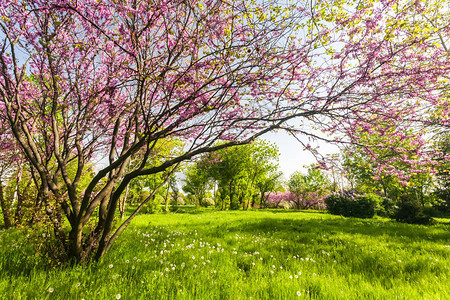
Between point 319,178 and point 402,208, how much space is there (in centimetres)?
2390

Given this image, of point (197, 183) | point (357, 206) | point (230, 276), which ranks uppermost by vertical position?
point (197, 183)

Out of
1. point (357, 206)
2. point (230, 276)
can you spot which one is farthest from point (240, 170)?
point (230, 276)

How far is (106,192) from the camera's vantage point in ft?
11.4

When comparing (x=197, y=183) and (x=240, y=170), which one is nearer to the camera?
(x=240, y=170)

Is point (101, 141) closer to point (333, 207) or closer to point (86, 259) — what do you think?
point (86, 259)

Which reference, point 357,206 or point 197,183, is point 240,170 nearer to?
point 197,183

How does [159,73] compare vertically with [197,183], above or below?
above

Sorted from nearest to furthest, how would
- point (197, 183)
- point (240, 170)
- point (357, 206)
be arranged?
point (357, 206) < point (240, 170) < point (197, 183)

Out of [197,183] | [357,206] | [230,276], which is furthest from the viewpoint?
[197,183]

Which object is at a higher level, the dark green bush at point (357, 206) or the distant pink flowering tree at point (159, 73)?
the distant pink flowering tree at point (159, 73)

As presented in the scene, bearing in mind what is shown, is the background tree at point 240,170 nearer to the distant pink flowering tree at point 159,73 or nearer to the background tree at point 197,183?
the background tree at point 197,183

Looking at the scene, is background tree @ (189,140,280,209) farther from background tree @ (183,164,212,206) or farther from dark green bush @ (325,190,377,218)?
dark green bush @ (325,190,377,218)

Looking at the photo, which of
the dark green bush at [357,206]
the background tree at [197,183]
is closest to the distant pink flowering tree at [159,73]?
the background tree at [197,183]

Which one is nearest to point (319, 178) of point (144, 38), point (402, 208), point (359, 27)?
point (402, 208)
